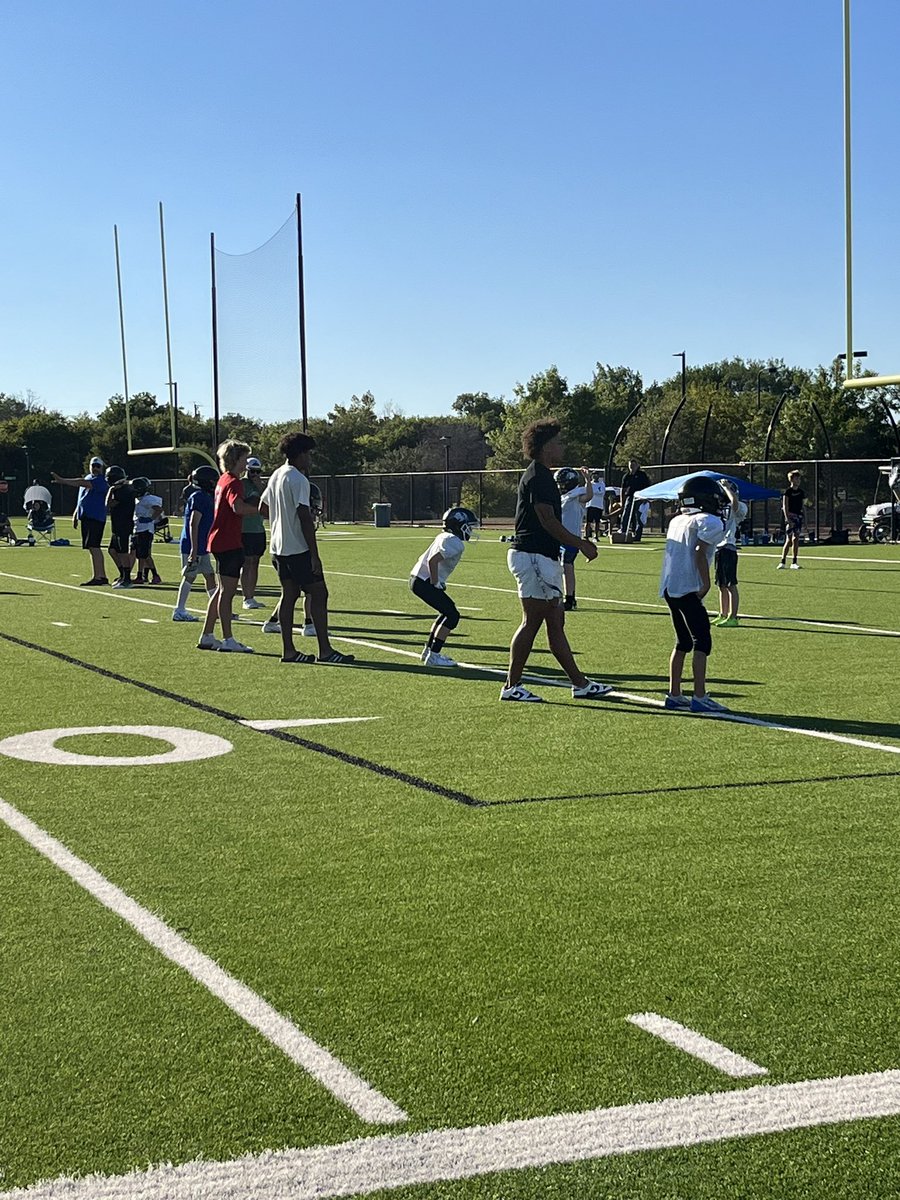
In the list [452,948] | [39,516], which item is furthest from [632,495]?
[452,948]

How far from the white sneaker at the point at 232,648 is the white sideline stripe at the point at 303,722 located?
406 centimetres

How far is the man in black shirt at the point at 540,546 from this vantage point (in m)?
9.73

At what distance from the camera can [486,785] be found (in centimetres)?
723

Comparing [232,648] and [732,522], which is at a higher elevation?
[732,522]

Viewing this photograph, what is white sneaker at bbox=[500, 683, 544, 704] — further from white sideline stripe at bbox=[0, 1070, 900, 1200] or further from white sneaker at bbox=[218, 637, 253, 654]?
white sideline stripe at bbox=[0, 1070, 900, 1200]

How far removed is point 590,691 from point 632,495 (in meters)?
29.3

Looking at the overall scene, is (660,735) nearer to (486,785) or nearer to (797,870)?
(486,785)

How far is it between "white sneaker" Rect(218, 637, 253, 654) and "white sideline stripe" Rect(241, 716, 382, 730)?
4.06 m

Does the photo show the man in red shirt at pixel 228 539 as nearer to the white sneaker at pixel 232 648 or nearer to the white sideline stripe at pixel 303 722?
the white sneaker at pixel 232 648

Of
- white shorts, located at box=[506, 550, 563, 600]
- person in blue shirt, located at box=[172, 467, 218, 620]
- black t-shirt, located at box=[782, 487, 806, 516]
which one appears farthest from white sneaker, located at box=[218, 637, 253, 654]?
black t-shirt, located at box=[782, 487, 806, 516]

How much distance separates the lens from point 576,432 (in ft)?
335

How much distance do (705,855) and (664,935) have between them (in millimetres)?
1114

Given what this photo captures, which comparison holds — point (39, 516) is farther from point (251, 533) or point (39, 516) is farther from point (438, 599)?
point (438, 599)

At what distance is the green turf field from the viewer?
325 centimetres
